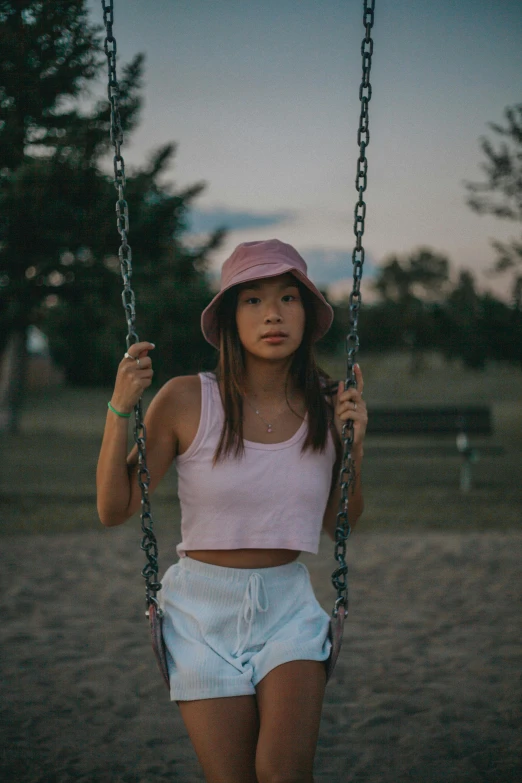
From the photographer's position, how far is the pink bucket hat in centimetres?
252

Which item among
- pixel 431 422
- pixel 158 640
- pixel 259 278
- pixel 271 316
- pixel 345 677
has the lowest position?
pixel 345 677

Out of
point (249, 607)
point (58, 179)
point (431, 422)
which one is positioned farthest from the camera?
point (431, 422)

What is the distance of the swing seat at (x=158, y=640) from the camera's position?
2365mm

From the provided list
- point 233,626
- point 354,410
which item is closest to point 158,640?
point 233,626

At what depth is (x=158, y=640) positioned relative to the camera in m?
2.38

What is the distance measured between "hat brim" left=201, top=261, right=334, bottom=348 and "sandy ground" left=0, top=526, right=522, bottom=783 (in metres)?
1.65

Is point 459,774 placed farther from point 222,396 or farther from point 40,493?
point 40,493

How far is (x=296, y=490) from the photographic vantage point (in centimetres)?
247

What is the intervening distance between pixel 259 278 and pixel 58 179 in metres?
7.06

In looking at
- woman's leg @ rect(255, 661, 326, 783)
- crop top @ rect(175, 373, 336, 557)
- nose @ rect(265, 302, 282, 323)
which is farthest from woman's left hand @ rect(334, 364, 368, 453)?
woman's leg @ rect(255, 661, 326, 783)

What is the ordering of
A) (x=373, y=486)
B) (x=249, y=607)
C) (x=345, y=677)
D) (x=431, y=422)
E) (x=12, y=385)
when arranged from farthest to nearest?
(x=12, y=385) < (x=431, y=422) < (x=373, y=486) < (x=345, y=677) < (x=249, y=607)

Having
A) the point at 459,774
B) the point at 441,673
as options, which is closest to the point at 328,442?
the point at 459,774

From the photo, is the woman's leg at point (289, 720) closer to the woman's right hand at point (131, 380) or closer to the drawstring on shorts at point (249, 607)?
the drawstring on shorts at point (249, 607)

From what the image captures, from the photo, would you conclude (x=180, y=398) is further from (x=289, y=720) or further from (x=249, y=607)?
(x=289, y=720)
